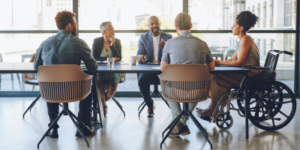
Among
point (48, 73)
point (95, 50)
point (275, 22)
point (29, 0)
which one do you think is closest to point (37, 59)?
point (48, 73)

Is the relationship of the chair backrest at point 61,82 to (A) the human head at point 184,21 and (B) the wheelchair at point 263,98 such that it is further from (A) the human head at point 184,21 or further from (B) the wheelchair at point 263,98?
(B) the wheelchair at point 263,98

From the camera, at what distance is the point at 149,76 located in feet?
12.7

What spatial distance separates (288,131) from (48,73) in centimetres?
255

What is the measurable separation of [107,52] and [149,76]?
0.71 metres

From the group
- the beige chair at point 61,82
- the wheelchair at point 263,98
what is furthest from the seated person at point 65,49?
the wheelchair at point 263,98

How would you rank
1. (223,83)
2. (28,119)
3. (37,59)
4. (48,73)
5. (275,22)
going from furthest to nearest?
(275,22), (28,119), (223,83), (37,59), (48,73)

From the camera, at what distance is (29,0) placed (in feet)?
17.6

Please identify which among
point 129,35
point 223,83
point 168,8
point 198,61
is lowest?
point 223,83

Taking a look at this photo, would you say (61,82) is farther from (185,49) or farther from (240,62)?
(240,62)

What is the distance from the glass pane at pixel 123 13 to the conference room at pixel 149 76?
0.06 feet

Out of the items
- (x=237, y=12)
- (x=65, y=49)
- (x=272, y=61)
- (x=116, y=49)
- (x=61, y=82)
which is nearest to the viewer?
(x=61, y=82)

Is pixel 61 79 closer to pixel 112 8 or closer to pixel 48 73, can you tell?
pixel 48 73

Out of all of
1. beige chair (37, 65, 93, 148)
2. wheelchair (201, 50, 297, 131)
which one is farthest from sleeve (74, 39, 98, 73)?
wheelchair (201, 50, 297, 131)

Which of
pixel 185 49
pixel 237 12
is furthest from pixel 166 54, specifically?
pixel 237 12
